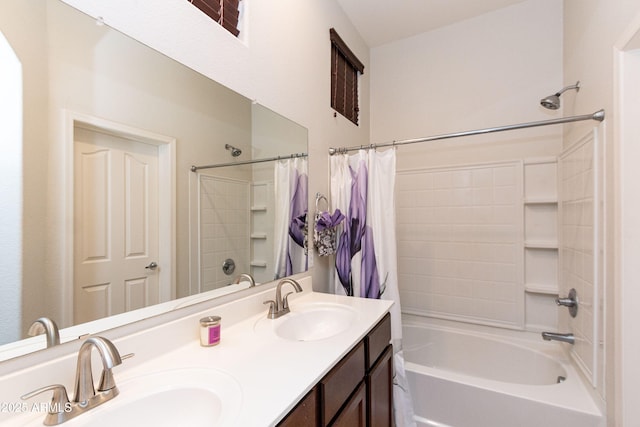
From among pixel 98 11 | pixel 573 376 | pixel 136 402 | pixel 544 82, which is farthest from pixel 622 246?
pixel 98 11

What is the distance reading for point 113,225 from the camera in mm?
855

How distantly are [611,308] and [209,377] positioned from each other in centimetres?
162

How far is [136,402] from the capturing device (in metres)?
0.68

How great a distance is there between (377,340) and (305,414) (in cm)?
62

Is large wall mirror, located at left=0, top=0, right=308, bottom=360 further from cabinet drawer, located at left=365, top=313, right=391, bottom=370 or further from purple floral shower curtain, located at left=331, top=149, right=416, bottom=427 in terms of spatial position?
purple floral shower curtain, located at left=331, top=149, right=416, bottom=427

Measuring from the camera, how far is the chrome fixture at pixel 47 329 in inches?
26.4

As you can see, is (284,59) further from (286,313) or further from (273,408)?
(273,408)

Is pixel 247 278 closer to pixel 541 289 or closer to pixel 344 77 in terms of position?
pixel 344 77

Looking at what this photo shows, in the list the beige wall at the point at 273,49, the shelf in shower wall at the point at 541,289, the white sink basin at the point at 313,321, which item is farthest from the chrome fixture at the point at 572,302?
the beige wall at the point at 273,49

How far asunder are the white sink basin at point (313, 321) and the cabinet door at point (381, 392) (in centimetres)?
23

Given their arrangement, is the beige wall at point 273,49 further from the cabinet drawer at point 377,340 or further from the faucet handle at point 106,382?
the faucet handle at point 106,382

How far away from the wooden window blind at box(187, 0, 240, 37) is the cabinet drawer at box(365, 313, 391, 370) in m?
1.45

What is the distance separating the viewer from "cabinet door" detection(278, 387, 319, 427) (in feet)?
2.29

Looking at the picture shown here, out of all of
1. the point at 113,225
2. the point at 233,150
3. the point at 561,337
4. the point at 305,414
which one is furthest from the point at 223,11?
the point at 561,337
